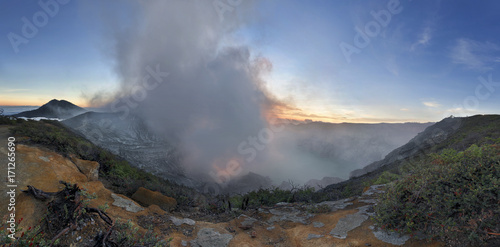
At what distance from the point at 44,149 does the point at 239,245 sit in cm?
876

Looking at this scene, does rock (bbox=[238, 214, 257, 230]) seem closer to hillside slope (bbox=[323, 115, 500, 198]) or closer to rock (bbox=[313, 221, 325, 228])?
rock (bbox=[313, 221, 325, 228])

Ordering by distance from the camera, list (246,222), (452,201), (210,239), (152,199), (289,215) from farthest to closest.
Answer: (289,215)
(152,199)
(246,222)
(210,239)
(452,201)

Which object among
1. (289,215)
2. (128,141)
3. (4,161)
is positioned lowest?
(128,141)

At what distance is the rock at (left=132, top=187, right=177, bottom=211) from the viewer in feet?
28.5

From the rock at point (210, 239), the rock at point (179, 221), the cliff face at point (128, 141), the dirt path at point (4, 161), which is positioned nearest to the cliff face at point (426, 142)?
the rock at point (210, 239)

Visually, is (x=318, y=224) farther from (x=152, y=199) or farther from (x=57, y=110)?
(x=57, y=110)

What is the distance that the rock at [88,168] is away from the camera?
8.94 m

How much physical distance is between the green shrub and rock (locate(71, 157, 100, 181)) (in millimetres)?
11320

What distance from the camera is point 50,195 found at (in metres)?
4.88

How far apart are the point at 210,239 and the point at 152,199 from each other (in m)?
3.81

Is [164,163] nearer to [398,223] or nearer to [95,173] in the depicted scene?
[95,173]

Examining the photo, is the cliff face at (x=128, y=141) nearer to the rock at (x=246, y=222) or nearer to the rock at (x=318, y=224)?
the rock at (x=246, y=222)

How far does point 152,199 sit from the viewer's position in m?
8.81

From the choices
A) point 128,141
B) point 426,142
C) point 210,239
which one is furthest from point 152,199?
point 128,141
